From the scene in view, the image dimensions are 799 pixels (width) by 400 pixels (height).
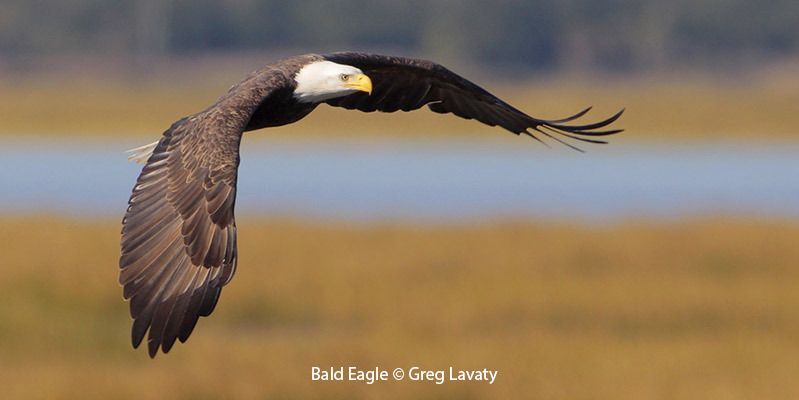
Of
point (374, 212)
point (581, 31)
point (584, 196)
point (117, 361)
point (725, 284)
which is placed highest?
point (581, 31)

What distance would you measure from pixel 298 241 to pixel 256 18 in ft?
138

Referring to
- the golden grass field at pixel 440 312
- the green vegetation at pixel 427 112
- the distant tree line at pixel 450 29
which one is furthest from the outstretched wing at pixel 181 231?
the distant tree line at pixel 450 29

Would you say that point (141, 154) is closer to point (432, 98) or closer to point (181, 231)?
point (181, 231)

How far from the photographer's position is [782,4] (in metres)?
61.7

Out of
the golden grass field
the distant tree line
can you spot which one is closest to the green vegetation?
the distant tree line

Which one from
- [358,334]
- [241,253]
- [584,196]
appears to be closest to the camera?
[358,334]

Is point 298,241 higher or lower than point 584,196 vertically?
lower

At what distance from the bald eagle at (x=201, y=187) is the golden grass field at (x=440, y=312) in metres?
3.37

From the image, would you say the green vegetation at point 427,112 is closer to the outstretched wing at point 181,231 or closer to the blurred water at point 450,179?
the blurred water at point 450,179

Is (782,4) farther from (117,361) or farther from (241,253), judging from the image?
(117,361)

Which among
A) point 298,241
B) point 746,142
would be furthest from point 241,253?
point 746,142

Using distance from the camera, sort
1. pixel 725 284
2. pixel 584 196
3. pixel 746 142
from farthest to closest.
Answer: pixel 746 142
pixel 584 196
pixel 725 284

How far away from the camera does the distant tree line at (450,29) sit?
56.5 metres

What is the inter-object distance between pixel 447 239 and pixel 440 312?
4153 millimetres
